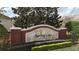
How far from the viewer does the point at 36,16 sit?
3.12 metres

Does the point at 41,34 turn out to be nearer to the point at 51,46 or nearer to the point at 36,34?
the point at 36,34

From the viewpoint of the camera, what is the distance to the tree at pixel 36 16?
3104 millimetres

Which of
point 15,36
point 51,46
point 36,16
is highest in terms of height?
point 36,16

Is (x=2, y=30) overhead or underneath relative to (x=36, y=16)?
underneath

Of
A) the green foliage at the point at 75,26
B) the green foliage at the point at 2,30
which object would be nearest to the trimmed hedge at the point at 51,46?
the green foliage at the point at 75,26

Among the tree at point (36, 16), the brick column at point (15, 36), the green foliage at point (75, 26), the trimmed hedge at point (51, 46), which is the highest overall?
the tree at point (36, 16)

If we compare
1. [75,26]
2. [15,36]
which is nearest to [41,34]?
[15,36]

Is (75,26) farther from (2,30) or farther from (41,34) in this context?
(2,30)

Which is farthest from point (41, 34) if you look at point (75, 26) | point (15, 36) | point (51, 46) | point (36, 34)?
point (75, 26)

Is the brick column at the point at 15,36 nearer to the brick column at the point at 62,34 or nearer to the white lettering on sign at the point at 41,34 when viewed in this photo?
the white lettering on sign at the point at 41,34

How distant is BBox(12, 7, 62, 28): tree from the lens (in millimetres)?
3104

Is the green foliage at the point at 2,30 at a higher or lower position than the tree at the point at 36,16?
lower
